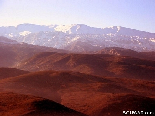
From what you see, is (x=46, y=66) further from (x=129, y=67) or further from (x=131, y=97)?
(x=131, y=97)

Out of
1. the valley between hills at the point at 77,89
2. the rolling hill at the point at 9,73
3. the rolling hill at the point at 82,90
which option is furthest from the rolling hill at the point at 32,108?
the rolling hill at the point at 9,73

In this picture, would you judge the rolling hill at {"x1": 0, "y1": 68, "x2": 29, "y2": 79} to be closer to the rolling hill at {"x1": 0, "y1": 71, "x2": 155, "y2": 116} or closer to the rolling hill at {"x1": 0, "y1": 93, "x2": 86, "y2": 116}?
the rolling hill at {"x1": 0, "y1": 71, "x2": 155, "y2": 116}

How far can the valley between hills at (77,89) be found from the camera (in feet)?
59.0

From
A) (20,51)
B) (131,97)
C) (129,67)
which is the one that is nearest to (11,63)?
(20,51)

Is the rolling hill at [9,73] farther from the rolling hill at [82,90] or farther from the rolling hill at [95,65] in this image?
the rolling hill at [95,65]

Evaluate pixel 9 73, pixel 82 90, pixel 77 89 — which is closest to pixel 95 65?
pixel 9 73

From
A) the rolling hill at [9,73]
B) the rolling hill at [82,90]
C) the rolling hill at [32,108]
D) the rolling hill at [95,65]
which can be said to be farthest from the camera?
the rolling hill at [95,65]

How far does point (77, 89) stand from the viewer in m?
31.1

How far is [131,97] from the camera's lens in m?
23.1

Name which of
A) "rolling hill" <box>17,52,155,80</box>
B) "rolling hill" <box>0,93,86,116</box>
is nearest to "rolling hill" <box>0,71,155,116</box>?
"rolling hill" <box>0,93,86,116</box>

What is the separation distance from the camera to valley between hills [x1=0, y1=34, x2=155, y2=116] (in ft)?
59.0

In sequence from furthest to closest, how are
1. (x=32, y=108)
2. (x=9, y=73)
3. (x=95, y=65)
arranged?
(x=95, y=65) → (x=9, y=73) → (x=32, y=108)

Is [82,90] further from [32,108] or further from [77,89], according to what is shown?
[32,108]

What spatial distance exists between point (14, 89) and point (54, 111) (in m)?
15.0
